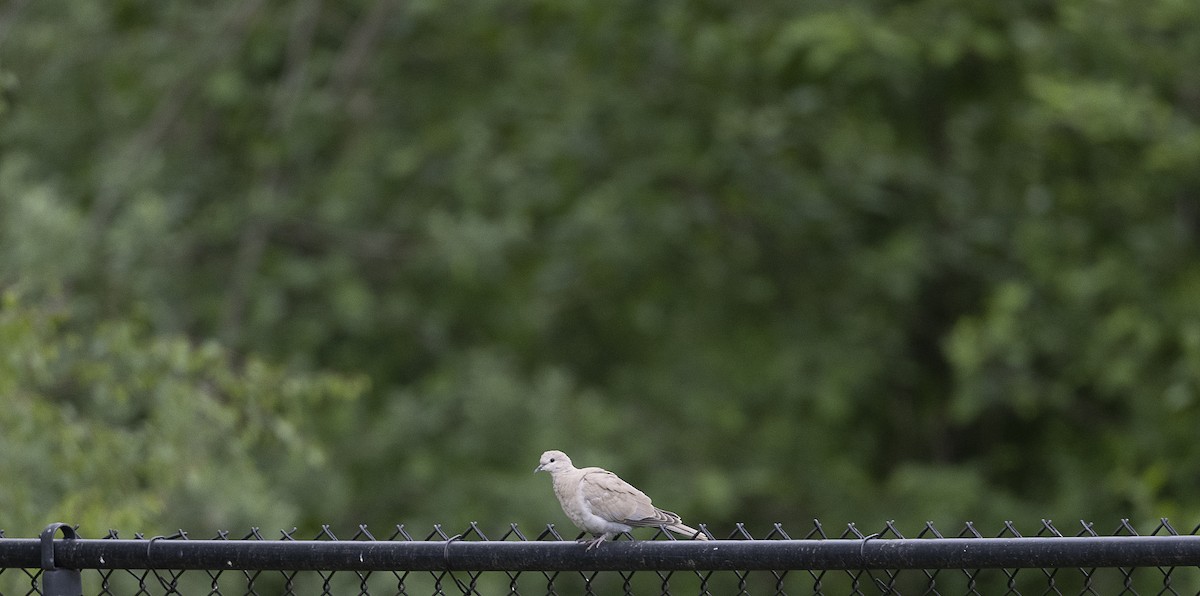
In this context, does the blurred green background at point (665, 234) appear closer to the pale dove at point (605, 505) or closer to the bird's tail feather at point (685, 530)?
the pale dove at point (605, 505)

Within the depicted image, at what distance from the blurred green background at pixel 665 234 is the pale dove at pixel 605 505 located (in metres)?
4.73

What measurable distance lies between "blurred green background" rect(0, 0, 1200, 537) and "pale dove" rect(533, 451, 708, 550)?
15.5ft

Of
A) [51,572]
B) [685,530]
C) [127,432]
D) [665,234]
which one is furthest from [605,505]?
[665,234]

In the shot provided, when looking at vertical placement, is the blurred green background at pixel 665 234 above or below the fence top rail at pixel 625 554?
below

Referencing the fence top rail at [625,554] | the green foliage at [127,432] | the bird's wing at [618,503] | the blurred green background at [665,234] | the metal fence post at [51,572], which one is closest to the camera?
the fence top rail at [625,554]

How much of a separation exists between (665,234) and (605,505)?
6.36m

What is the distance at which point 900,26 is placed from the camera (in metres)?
8.23

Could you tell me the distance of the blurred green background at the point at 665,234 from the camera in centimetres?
800

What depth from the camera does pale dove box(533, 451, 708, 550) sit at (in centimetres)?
279

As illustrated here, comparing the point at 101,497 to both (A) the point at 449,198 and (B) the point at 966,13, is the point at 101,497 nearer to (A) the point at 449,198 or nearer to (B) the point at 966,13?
(A) the point at 449,198

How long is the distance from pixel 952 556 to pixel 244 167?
853cm

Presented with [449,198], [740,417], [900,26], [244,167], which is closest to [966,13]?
[900,26]

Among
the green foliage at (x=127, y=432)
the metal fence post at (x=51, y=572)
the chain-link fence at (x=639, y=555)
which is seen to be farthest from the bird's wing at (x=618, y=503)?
the green foliage at (x=127, y=432)

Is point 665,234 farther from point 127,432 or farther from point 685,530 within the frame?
point 685,530
